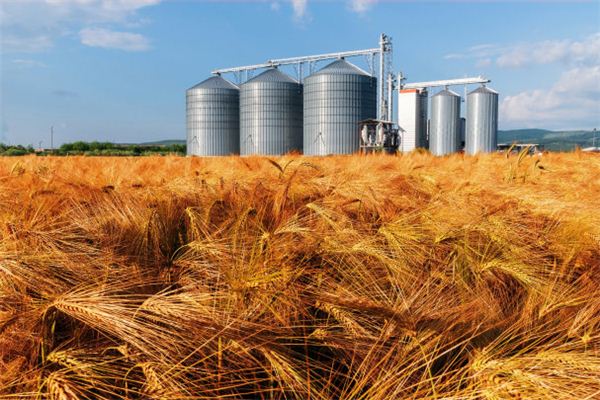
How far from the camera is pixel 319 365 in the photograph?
58.0 inches

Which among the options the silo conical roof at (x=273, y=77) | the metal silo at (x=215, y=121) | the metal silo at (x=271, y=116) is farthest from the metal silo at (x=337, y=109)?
the metal silo at (x=215, y=121)

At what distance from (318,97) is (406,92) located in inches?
419

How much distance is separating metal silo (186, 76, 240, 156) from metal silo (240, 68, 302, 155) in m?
2.06

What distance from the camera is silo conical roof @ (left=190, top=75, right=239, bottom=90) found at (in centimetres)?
4888

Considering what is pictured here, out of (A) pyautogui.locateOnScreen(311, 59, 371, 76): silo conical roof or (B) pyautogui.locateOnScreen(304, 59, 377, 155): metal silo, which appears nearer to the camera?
(B) pyautogui.locateOnScreen(304, 59, 377, 155): metal silo

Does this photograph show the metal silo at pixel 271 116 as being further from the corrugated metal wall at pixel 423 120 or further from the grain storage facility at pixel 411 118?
the corrugated metal wall at pixel 423 120

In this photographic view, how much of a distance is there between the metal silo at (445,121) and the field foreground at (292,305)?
47233 mm

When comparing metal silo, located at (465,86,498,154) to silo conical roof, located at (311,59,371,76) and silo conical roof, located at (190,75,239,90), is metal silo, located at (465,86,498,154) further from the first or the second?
silo conical roof, located at (190,75,239,90)

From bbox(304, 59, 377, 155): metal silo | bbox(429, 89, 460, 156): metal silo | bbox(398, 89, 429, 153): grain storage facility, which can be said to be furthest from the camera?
bbox(398, 89, 429, 153): grain storage facility

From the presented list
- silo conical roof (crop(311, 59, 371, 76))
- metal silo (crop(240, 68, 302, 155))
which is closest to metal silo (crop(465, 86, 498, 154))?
silo conical roof (crop(311, 59, 371, 76))

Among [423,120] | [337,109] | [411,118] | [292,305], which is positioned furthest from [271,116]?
[292,305]

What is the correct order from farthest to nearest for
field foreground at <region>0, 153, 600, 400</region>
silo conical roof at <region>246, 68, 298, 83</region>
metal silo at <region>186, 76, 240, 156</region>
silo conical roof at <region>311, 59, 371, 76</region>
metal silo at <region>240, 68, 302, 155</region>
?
metal silo at <region>186, 76, 240, 156</region>, silo conical roof at <region>246, 68, 298, 83</region>, metal silo at <region>240, 68, 302, 155</region>, silo conical roof at <region>311, 59, 371, 76</region>, field foreground at <region>0, 153, 600, 400</region>

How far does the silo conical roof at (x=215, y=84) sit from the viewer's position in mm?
48875

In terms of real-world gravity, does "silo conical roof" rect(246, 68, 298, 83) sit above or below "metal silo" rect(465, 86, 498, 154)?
above
